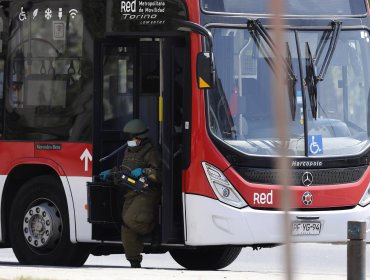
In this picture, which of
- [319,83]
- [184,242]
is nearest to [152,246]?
[184,242]

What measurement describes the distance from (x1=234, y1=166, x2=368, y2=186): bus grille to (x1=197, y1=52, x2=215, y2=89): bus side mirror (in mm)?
898

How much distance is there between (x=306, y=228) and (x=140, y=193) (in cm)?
166

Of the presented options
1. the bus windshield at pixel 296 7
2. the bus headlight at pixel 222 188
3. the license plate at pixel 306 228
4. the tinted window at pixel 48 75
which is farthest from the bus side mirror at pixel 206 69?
the license plate at pixel 306 228

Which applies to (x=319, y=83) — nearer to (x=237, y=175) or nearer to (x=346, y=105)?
(x=346, y=105)

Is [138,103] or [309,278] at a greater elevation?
[138,103]

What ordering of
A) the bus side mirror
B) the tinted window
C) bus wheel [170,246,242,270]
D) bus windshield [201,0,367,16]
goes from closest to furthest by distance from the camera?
the bus side mirror → bus windshield [201,0,367,16] → the tinted window → bus wheel [170,246,242,270]

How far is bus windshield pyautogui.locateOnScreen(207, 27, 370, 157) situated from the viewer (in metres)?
13.2

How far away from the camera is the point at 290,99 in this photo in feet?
43.8

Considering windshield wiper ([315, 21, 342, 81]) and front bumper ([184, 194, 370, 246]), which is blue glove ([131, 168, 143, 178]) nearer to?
front bumper ([184, 194, 370, 246])

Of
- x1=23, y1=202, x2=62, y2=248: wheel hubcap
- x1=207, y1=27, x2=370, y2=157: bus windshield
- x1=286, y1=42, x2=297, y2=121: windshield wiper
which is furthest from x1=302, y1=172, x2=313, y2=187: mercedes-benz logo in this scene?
x1=23, y1=202, x2=62, y2=248: wheel hubcap

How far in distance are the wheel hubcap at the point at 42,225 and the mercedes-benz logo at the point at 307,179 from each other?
2.65 meters

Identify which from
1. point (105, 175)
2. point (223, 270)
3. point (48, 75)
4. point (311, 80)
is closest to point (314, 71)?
point (311, 80)

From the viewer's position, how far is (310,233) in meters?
13.3

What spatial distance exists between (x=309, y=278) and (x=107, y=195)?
2266mm
